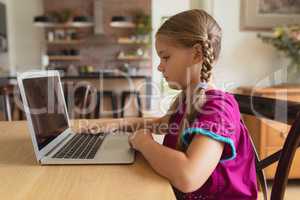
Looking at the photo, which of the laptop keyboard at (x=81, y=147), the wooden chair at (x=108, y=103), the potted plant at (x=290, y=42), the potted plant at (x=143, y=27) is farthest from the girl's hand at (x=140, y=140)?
the potted plant at (x=143, y=27)

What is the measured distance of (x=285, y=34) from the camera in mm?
2326

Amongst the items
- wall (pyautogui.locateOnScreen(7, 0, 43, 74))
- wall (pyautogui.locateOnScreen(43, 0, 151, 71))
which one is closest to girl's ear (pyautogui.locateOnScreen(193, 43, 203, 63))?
wall (pyautogui.locateOnScreen(43, 0, 151, 71))

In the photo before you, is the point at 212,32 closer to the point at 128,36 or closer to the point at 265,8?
the point at 265,8

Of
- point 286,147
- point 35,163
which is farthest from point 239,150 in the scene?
point 35,163

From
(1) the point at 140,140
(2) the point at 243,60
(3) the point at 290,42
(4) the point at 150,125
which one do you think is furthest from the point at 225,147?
(2) the point at 243,60

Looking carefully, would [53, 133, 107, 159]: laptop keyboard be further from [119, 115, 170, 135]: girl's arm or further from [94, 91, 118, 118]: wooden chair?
[94, 91, 118, 118]: wooden chair

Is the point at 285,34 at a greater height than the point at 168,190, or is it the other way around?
the point at 285,34

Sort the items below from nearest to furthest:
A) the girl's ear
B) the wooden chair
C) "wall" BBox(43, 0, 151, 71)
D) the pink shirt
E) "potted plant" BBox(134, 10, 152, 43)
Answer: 1. the pink shirt
2. the girl's ear
3. the wooden chair
4. "potted plant" BBox(134, 10, 152, 43)
5. "wall" BBox(43, 0, 151, 71)

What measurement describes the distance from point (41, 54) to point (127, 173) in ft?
19.1

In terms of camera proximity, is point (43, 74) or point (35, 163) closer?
point (35, 163)

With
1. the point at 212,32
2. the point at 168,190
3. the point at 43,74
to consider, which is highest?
the point at 212,32

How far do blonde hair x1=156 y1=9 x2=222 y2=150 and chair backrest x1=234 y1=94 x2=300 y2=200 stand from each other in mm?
225

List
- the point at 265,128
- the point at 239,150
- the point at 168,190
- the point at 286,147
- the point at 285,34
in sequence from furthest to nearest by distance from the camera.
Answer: the point at 285,34, the point at 265,128, the point at 239,150, the point at 286,147, the point at 168,190

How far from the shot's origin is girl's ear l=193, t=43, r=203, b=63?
0.81 metres
